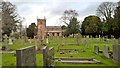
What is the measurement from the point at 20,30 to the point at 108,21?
2707 centimetres

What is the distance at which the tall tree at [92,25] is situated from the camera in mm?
80625

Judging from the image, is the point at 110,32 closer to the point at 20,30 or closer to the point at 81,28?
the point at 81,28

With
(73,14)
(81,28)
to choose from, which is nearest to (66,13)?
(73,14)

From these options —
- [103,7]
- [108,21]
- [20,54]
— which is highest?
[103,7]

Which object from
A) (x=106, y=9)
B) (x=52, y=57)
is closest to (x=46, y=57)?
(x=52, y=57)

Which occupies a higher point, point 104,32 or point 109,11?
point 109,11

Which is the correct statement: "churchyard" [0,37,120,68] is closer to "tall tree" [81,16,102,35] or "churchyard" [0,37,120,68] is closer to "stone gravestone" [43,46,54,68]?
"stone gravestone" [43,46,54,68]

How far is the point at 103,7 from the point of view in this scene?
79250mm

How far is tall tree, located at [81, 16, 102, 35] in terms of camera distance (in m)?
80.6

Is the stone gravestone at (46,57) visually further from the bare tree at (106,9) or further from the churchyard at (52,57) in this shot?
the bare tree at (106,9)

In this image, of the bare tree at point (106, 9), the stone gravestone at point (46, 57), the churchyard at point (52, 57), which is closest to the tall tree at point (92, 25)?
the bare tree at point (106, 9)

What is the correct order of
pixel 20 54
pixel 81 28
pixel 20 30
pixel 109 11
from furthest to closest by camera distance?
pixel 81 28, pixel 109 11, pixel 20 30, pixel 20 54

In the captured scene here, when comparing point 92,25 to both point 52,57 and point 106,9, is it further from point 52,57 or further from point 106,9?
point 52,57

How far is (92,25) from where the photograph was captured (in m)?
82.9
